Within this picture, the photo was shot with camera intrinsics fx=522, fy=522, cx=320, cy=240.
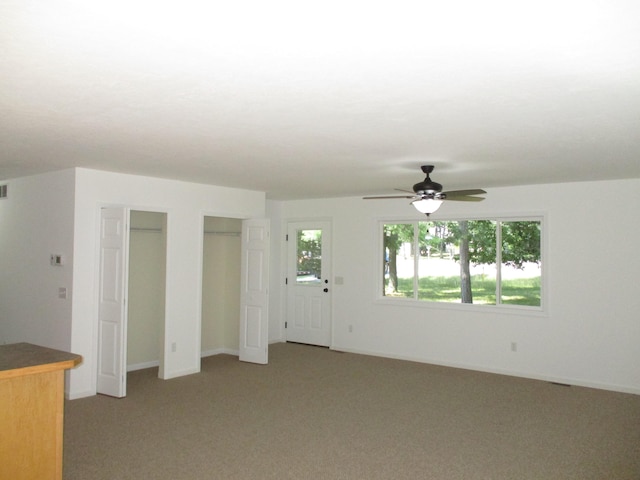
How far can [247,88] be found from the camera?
2.80 meters

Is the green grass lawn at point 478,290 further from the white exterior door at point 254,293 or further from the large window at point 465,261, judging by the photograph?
the white exterior door at point 254,293

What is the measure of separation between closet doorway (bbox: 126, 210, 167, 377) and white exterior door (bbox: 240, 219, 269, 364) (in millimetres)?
1149

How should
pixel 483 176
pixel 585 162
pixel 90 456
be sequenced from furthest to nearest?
pixel 483 176 → pixel 585 162 → pixel 90 456

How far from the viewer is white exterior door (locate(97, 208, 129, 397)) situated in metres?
5.50

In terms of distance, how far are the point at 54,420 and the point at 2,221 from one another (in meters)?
4.28

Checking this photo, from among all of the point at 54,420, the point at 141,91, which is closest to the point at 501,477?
the point at 54,420

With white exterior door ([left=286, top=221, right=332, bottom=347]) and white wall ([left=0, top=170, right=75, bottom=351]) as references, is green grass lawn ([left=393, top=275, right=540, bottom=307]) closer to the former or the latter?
white exterior door ([left=286, top=221, right=332, bottom=347])

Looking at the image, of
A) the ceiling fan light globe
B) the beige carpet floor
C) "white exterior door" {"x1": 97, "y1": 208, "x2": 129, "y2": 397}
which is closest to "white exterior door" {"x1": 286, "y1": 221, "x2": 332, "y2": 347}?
the beige carpet floor

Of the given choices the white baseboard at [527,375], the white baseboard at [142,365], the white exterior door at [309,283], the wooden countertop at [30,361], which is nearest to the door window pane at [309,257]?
the white exterior door at [309,283]

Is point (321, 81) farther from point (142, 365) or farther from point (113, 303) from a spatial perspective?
point (142, 365)

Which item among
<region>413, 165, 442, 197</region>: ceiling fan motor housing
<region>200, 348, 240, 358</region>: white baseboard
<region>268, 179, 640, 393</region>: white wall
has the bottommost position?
<region>200, 348, 240, 358</region>: white baseboard

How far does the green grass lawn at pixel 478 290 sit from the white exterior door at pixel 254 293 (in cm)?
207

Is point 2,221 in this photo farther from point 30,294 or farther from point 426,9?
point 426,9

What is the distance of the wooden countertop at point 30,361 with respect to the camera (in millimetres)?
2973
